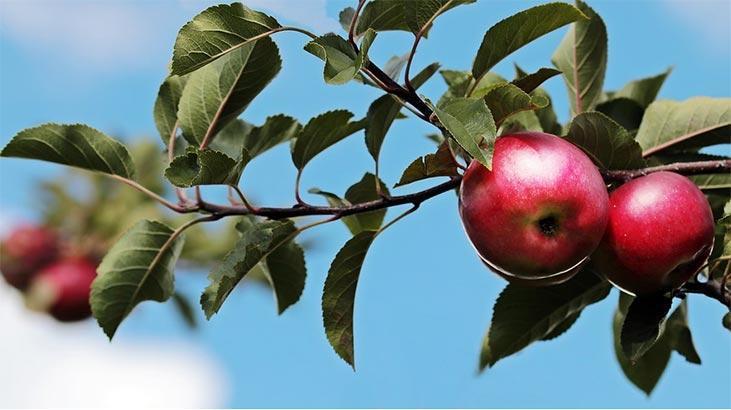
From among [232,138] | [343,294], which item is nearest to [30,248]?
[232,138]

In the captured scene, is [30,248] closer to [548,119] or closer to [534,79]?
[548,119]

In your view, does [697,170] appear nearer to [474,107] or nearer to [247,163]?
[474,107]

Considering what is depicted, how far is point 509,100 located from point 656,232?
0.29m

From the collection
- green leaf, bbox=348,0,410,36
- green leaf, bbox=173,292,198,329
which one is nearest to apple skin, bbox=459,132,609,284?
green leaf, bbox=348,0,410,36

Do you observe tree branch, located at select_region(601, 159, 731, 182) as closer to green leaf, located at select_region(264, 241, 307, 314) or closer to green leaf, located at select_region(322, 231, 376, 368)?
green leaf, located at select_region(322, 231, 376, 368)

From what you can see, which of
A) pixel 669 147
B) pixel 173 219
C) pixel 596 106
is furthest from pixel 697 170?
pixel 173 219

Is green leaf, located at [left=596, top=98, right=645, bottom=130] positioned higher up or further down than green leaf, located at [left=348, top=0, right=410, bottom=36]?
further down

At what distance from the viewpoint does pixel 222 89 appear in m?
1.60

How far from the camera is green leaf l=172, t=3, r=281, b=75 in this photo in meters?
1.26

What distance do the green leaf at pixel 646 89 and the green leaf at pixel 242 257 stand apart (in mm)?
765

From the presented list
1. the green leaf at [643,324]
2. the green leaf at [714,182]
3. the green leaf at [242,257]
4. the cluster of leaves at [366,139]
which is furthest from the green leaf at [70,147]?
the green leaf at [714,182]

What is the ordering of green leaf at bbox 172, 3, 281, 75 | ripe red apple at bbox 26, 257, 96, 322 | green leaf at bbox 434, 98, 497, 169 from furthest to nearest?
ripe red apple at bbox 26, 257, 96, 322
green leaf at bbox 172, 3, 281, 75
green leaf at bbox 434, 98, 497, 169

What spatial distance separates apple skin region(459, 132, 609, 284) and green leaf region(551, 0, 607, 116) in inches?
18.3

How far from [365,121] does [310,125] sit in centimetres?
9
